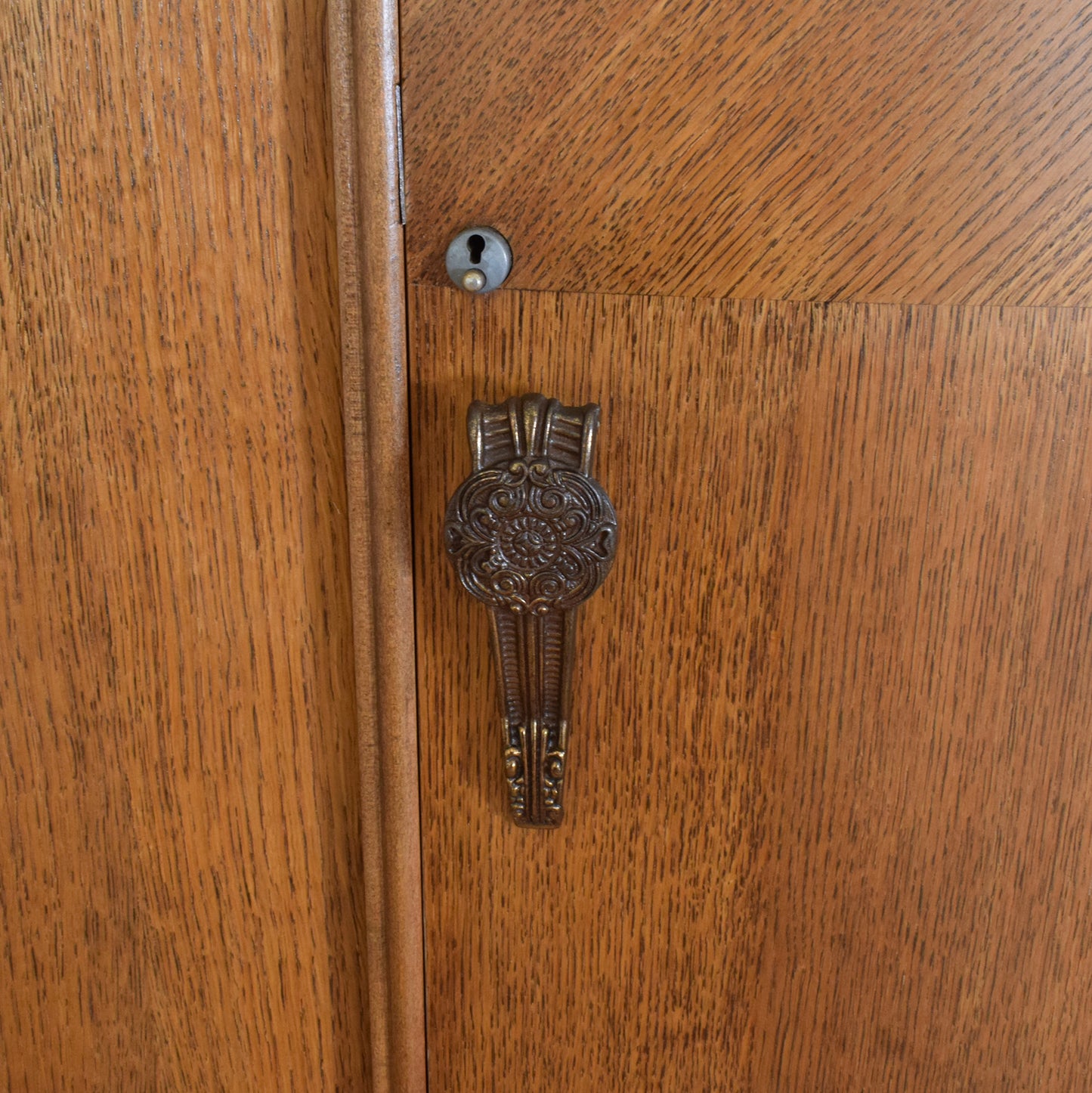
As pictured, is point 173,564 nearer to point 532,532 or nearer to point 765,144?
point 532,532

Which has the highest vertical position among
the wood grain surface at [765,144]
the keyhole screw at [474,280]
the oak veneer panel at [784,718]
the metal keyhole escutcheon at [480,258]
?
the wood grain surface at [765,144]

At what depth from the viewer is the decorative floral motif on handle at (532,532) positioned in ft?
1.07

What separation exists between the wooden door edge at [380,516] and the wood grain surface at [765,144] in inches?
0.5

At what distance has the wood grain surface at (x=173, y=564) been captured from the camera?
0.34 m

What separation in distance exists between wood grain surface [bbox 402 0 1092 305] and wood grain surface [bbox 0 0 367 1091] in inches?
2.5

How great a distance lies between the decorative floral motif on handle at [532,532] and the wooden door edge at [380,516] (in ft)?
0.14

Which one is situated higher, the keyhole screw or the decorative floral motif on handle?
the keyhole screw

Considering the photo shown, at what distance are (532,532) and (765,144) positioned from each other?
0.15 metres

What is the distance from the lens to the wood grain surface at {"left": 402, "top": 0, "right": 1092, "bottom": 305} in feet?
1.01

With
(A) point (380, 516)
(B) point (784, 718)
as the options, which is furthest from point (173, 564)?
(B) point (784, 718)

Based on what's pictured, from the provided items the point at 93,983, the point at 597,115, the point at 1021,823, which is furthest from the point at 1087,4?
the point at 93,983

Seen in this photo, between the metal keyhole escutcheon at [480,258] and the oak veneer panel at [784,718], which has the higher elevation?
the metal keyhole escutcheon at [480,258]

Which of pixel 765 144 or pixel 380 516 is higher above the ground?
pixel 765 144

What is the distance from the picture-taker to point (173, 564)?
39 centimetres
